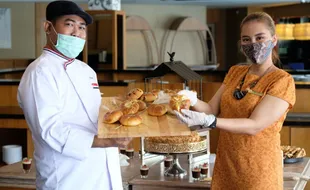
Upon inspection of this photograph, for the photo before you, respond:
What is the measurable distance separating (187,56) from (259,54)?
1355 cm

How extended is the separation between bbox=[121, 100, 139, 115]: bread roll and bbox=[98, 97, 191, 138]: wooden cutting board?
72 millimetres

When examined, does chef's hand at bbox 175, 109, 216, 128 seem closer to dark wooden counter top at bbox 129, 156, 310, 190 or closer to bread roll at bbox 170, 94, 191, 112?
bread roll at bbox 170, 94, 191, 112

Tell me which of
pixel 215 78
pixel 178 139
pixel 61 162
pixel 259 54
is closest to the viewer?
pixel 61 162

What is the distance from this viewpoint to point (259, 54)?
2.84m

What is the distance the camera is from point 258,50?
9.26 feet

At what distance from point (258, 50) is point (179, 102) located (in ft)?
1.50

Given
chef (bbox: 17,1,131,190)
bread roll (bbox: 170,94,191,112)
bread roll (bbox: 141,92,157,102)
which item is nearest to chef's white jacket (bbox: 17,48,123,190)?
chef (bbox: 17,1,131,190)

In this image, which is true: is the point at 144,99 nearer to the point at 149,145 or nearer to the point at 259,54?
the point at 149,145

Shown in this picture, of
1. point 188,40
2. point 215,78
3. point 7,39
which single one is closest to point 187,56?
point 188,40

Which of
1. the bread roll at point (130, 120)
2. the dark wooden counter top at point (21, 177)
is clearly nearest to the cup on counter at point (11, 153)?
the dark wooden counter top at point (21, 177)

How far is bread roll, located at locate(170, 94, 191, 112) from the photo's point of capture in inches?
115

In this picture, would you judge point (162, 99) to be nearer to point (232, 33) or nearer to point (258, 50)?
point (258, 50)

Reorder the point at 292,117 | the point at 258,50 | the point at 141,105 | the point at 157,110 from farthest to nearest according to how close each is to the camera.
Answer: the point at 292,117, the point at 141,105, the point at 157,110, the point at 258,50

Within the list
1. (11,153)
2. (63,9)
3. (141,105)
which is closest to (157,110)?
(141,105)
